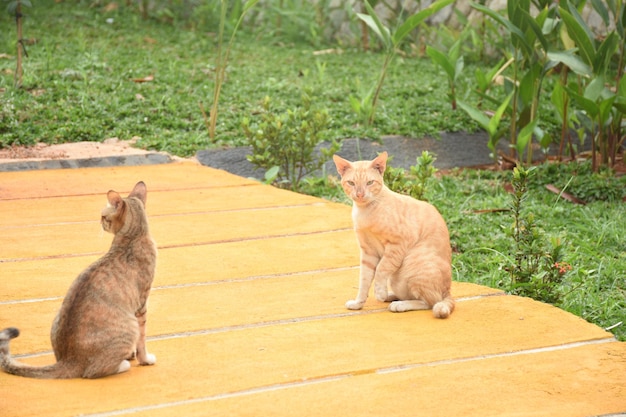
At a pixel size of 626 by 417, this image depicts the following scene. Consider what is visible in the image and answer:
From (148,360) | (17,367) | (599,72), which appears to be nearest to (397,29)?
(599,72)

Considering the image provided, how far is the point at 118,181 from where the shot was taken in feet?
21.9

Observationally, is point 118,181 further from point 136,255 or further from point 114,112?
point 136,255

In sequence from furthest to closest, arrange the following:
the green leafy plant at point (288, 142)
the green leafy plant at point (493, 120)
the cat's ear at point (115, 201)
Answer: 1. the green leafy plant at point (493, 120)
2. the green leafy plant at point (288, 142)
3. the cat's ear at point (115, 201)

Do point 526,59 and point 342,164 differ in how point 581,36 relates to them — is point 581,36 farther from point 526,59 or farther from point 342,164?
point 342,164

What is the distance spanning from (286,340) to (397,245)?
2.22 ft

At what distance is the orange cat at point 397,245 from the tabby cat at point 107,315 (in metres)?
1.02

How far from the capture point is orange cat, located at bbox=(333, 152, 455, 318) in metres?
3.91

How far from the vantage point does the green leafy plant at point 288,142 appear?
671 centimetres

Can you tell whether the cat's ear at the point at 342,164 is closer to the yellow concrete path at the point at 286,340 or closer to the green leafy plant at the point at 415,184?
the yellow concrete path at the point at 286,340

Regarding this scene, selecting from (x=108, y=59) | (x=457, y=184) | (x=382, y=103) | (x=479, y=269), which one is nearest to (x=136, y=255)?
(x=479, y=269)

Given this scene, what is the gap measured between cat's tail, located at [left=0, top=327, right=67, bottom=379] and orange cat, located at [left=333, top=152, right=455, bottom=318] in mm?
1347

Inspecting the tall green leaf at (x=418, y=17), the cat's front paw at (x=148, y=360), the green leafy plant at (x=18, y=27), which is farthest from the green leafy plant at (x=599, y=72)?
the green leafy plant at (x=18, y=27)

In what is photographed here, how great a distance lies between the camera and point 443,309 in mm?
3846

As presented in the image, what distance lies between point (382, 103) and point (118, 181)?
3.07m
